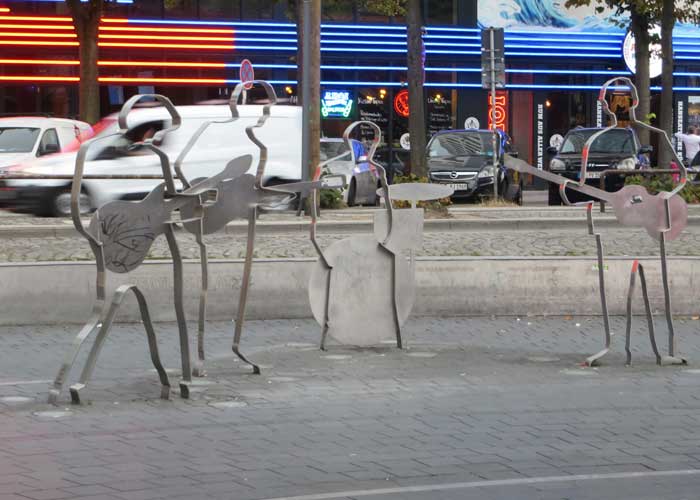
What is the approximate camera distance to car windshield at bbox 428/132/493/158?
28.8m

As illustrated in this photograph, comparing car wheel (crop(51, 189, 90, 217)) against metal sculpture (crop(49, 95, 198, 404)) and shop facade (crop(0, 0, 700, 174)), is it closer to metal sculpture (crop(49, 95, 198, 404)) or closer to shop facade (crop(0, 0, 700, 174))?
shop facade (crop(0, 0, 700, 174))

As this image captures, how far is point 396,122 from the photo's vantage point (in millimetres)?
37531

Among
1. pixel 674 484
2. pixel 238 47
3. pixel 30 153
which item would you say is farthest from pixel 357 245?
pixel 238 47

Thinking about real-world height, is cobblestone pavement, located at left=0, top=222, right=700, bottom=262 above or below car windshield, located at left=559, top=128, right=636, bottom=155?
below

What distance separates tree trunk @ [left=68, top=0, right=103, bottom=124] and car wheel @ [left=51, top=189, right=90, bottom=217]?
7.82 m

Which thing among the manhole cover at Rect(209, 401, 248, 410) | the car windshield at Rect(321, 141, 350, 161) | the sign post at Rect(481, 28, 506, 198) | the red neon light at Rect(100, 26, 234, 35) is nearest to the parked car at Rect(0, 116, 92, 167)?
the car windshield at Rect(321, 141, 350, 161)

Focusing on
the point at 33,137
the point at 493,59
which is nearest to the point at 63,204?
the point at 33,137

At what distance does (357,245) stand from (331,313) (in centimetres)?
58

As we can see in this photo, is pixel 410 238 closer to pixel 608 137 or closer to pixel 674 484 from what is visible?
pixel 674 484

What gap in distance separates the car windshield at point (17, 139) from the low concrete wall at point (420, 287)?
12941 mm

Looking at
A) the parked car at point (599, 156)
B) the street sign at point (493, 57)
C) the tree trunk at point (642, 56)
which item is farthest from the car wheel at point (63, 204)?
the tree trunk at point (642, 56)

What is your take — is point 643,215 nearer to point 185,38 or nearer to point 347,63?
point 185,38

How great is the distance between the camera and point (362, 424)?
25.5ft

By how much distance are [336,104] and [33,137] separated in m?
13.9
